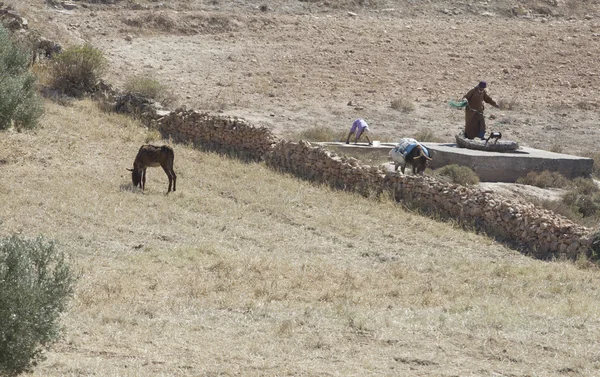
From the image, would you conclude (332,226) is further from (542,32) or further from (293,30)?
(542,32)

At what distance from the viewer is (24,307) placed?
24.6 feet

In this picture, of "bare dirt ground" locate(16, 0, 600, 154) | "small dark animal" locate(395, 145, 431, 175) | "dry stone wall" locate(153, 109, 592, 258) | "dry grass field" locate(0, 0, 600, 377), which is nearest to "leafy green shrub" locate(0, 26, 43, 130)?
"dry grass field" locate(0, 0, 600, 377)

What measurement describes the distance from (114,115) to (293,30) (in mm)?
12612

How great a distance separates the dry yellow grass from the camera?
8570mm

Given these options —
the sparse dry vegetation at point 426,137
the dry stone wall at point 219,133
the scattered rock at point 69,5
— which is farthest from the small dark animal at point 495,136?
the scattered rock at point 69,5

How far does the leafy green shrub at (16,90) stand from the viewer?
1762 cm

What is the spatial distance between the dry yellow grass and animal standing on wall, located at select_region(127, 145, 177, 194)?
0.27 meters

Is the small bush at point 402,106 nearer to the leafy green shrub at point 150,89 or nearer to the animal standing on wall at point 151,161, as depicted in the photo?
the leafy green shrub at point 150,89

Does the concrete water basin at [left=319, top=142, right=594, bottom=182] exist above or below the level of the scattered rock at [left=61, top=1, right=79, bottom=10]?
below

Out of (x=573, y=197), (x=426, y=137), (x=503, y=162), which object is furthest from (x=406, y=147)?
(x=426, y=137)

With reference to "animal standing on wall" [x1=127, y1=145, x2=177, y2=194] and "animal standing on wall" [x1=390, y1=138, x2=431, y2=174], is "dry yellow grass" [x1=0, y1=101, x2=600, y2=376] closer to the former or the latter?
"animal standing on wall" [x1=127, y1=145, x2=177, y2=194]

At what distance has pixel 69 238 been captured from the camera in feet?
44.4

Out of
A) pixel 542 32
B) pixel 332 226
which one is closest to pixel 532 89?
pixel 542 32

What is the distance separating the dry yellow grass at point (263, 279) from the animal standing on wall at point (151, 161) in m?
0.27
